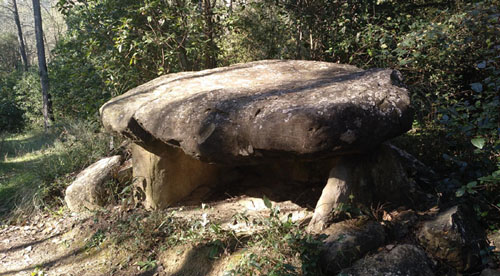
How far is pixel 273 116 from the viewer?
2850mm

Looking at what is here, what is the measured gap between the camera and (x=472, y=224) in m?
3.06

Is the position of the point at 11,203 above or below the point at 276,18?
below

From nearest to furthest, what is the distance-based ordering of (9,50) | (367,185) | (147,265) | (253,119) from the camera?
(253,119), (367,185), (147,265), (9,50)

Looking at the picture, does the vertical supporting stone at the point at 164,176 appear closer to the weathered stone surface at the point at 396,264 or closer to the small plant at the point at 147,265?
the small plant at the point at 147,265

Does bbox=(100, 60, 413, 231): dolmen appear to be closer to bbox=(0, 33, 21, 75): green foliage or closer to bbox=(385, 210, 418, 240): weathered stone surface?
bbox=(385, 210, 418, 240): weathered stone surface

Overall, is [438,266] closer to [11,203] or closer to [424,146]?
[424,146]

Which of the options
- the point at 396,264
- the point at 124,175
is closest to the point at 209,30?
the point at 124,175

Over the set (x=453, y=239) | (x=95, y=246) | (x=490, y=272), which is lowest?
(x=95, y=246)

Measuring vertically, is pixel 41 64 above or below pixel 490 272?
above

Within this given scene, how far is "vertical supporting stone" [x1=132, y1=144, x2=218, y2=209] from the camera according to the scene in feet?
14.0

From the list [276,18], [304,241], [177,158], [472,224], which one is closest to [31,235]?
[177,158]

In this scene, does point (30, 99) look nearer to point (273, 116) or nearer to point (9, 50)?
point (273, 116)

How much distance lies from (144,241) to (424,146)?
3.35 m

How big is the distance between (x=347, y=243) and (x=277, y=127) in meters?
1.04
